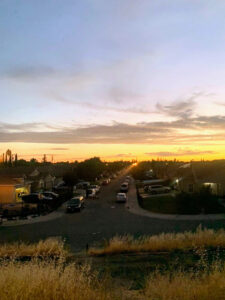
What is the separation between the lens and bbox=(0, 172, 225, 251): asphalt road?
20797 millimetres

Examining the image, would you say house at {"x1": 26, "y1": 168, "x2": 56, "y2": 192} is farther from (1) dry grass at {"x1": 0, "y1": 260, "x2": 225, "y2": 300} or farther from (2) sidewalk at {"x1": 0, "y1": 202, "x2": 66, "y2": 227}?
(1) dry grass at {"x1": 0, "y1": 260, "x2": 225, "y2": 300}

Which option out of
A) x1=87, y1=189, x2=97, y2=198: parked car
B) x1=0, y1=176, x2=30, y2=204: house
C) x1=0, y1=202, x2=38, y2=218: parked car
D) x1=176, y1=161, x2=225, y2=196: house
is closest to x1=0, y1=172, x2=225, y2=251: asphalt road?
x1=0, y1=202, x2=38, y2=218: parked car

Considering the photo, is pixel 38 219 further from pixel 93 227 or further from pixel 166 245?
pixel 166 245

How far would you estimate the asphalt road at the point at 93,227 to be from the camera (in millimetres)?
20797

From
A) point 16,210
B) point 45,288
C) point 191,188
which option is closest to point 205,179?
point 191,188

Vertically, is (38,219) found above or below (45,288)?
below

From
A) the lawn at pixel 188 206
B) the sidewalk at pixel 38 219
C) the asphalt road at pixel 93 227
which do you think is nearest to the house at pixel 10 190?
the sidewalk at pixel 38 219

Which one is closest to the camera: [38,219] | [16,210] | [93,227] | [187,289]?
[187,289]

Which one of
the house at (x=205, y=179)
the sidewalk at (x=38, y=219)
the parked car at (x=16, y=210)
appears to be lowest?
the sidewalk at (x=38, y=219)

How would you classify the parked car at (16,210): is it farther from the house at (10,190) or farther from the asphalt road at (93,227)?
the house at (10,190)

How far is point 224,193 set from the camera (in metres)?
39.1

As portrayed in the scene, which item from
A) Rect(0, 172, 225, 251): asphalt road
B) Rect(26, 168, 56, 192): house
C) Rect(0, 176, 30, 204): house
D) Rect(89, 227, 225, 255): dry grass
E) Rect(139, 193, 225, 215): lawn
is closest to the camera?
Rect(89, 227, 225, 255): dry grass

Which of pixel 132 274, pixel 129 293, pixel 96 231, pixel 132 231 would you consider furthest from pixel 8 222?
pixel 129 293

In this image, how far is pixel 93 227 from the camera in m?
24.3
